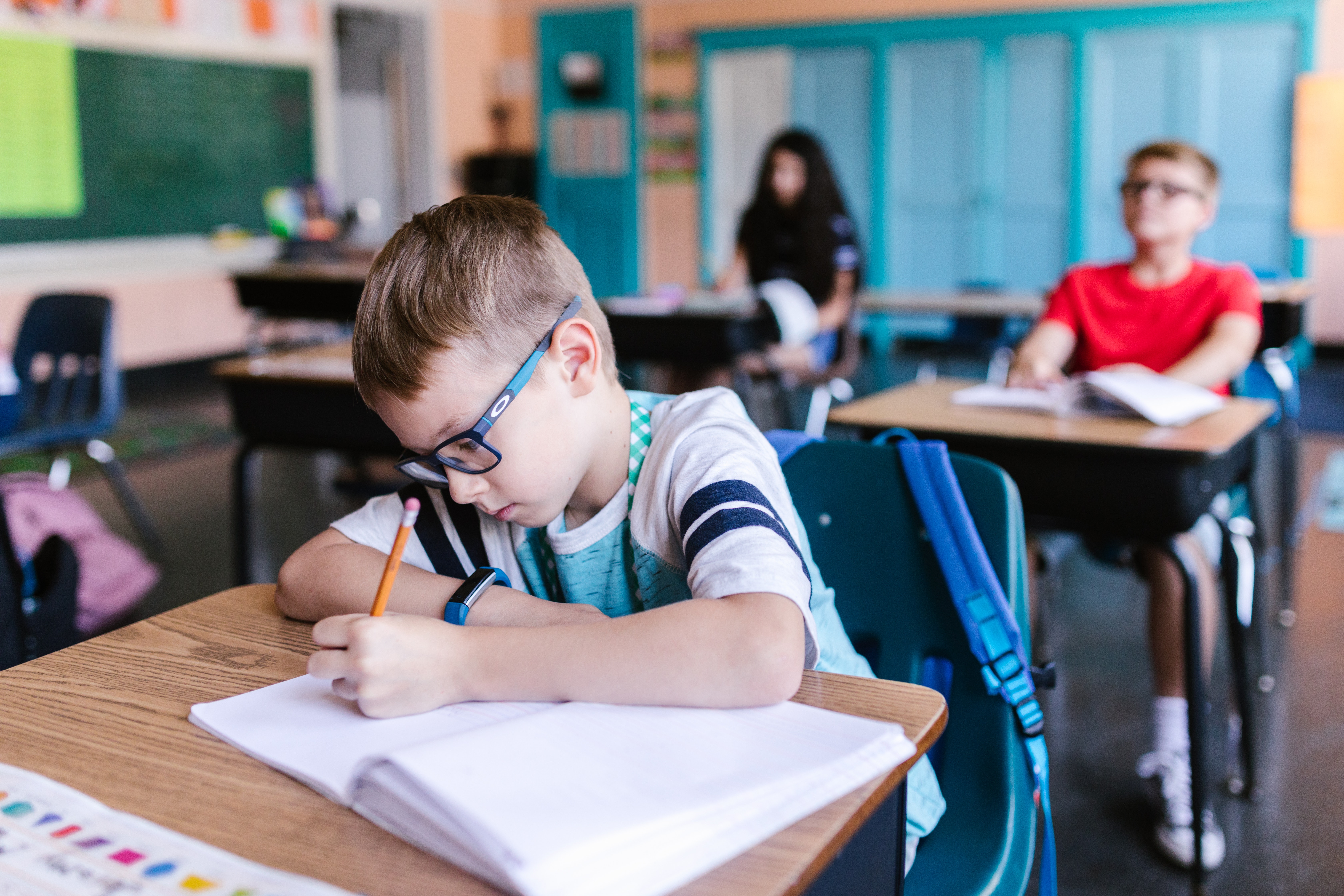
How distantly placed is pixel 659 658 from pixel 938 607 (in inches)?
20.0

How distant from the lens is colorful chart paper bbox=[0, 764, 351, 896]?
1.84 feet

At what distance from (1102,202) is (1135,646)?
5.08 metres

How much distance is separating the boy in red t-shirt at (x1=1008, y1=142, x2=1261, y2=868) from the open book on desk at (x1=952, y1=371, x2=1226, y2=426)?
0.16 metres

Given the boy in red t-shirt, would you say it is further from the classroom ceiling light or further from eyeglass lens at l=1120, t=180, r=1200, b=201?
the classroom ceiling light

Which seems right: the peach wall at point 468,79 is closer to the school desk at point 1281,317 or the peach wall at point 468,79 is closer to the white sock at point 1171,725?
the school desk at point 1281,317

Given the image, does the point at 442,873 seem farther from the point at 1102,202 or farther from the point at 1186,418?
the point at 1102,202

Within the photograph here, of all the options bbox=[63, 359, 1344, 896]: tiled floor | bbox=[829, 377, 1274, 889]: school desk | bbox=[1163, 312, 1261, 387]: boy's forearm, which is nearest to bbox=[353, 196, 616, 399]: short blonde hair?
bbox=[829, 377, 1274, 889]: school desk

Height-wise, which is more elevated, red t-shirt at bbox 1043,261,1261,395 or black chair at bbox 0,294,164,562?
red t-shirt at bbox 1043,261,1261,395

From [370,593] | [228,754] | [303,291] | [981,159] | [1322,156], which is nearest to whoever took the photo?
[228,754]

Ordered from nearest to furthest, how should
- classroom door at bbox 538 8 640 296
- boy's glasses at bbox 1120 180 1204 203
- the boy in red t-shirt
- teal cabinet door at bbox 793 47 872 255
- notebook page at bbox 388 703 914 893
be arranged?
notebook page at bbox 388 703 914 893 → the boy in red t-shirt → boy's glasses at bbox 1120 180 1204 203 → teal cabinet door at bbox 793 47 872 255 → classroom door at bbox 538 8 640 296

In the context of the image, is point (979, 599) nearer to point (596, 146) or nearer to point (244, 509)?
point (244, 509)

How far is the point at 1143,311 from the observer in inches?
92.2

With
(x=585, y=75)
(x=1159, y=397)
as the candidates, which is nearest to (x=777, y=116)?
(x=585, y=75)

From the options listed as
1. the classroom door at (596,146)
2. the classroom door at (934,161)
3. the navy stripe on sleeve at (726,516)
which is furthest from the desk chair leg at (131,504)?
the classroom door at (934,161)
